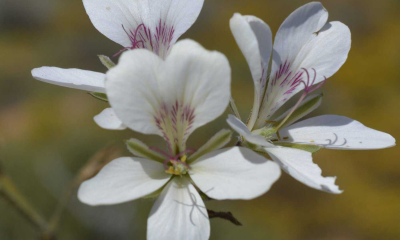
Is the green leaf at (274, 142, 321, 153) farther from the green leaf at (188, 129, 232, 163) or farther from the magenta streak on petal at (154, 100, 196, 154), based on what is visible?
the magenta streak on petal at (154, 100, 196, 154)

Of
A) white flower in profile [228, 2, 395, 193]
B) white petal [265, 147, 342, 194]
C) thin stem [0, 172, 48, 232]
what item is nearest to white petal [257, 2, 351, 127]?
white flower in profile [228, 2, 395, 193]

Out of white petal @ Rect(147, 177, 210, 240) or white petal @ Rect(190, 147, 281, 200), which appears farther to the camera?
white petal @ Rect(147, 177, 210, 240)

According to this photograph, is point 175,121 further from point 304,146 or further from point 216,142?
point 304,146

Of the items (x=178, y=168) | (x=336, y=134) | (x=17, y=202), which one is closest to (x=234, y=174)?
(x=178, y=168)

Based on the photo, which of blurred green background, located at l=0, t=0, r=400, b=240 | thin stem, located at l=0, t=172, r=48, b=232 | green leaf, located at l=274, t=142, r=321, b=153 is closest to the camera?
green leaf, located at l=274, t=142, r=321, b=153

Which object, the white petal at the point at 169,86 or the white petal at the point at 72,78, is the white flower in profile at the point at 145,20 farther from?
the white petal at the point at 169,86

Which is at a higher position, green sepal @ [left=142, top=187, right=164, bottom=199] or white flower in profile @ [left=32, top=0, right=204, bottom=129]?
white flower in profile @ [left=32, top=0, right=204, bottom=129]

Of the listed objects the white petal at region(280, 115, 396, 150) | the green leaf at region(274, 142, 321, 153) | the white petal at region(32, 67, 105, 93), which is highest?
the white petal at region(32, 67, 105, 93)

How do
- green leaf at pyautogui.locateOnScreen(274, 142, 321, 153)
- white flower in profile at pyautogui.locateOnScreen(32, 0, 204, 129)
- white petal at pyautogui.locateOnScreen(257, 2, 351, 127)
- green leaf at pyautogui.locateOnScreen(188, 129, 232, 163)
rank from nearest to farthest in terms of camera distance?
green leaf at pyautogui.locateOnScreen(188, 129, 232, 163) → green leaf at pyautogui.locateOnScreen(274, 142, 321, 153) → white petal at pyautogui.locateOnScreen(257, 2, 351, 127) → white flower in profile at pyautogui.locateOnScreen(32, 0, 204, 129)
